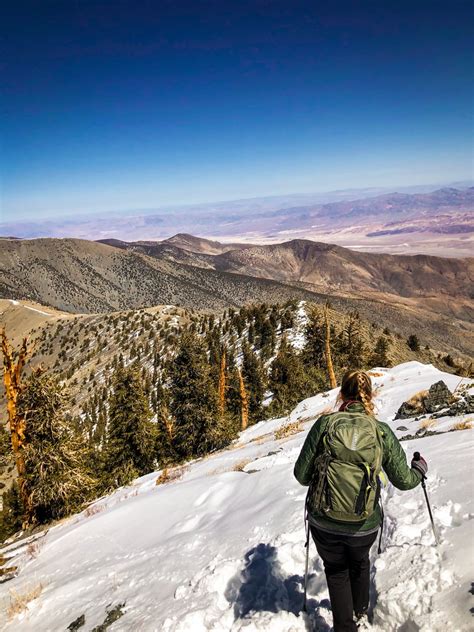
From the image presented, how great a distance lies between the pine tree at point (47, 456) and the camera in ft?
58.3

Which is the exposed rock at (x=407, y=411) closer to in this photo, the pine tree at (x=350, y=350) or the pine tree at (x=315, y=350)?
the pine tree at (x=350, y=350)

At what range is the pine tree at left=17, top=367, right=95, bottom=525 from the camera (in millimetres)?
17766

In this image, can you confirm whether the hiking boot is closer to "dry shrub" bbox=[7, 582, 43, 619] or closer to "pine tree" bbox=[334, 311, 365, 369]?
"dry shrub" bbox=[7, 582, 43, 619]

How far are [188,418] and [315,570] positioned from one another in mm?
23607

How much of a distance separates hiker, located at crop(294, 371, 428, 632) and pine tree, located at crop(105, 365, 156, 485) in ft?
78.4

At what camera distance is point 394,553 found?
438 centimetres

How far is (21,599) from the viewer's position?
6.68m

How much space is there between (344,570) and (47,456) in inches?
719

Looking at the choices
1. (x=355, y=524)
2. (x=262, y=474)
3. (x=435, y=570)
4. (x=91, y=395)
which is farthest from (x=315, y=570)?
(x=91, y=395)

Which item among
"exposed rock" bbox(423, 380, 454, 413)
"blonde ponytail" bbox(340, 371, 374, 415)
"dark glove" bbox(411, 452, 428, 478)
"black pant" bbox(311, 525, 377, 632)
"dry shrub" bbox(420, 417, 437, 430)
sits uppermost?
"blonde ponytail" bbox(340, 371, 374, 415)

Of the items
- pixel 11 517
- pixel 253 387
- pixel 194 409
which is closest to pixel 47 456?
pixel 11 517

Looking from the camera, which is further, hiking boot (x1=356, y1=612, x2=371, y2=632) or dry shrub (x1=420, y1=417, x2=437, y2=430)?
dry shrub (x1=420, y1=417, x2=437, y2=430)

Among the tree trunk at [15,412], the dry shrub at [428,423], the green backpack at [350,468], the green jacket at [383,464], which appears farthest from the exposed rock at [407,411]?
the tree trunk at [15,412]

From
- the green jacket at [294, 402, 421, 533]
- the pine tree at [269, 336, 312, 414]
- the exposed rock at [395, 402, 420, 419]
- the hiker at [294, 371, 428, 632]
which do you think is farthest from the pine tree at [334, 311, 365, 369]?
the hiker at [294, 371, 428, 632]
